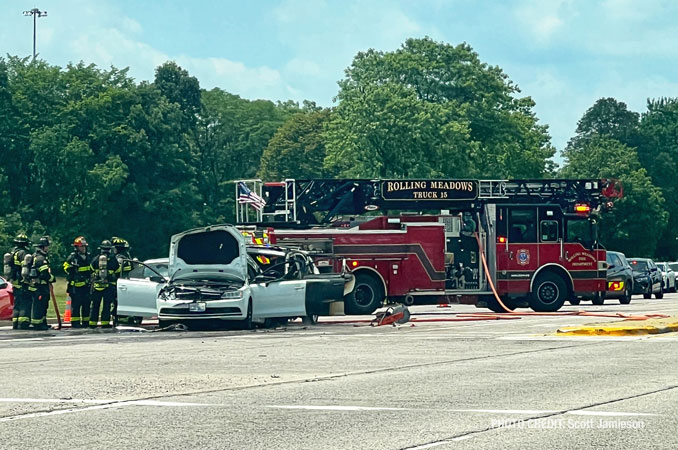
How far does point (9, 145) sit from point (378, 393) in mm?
67724

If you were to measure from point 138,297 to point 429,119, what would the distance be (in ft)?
162

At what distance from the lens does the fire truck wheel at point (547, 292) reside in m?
31.2

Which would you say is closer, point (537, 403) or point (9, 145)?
point (537, 403)

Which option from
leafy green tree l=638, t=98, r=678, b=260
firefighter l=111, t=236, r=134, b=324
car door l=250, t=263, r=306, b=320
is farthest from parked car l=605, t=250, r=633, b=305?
leafy green tree l=638, t=98, r=678, b=260

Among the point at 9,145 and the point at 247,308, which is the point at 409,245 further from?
the point at 9,145

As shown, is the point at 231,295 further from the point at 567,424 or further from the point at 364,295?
the point at 567,424

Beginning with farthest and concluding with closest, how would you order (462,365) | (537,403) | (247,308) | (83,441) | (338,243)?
(338,243)
(247,308)
(462,365)
(537,403)
(83,441)

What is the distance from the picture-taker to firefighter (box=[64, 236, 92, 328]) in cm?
2456

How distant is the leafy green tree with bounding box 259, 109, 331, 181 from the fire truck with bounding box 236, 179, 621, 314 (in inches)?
2637

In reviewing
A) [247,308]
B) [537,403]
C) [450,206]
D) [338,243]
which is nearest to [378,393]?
[537,403]

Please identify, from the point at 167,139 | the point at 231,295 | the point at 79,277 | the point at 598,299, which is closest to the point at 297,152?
the point at 167,139

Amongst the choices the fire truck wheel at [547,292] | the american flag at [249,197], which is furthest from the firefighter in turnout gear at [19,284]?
the fire truck wheel at [547,292]

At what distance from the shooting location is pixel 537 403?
1164 centimetres

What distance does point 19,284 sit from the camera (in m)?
23.8
